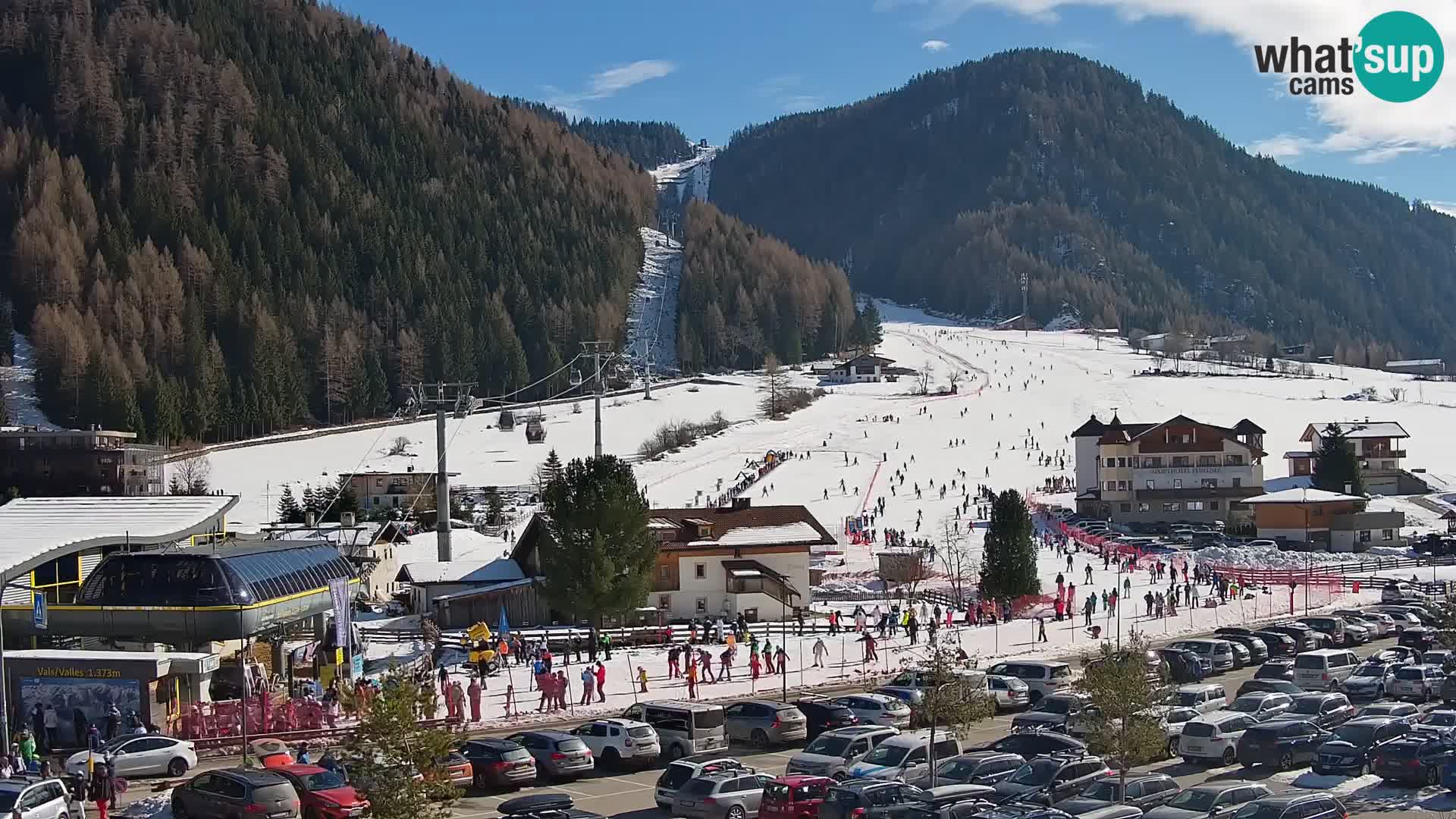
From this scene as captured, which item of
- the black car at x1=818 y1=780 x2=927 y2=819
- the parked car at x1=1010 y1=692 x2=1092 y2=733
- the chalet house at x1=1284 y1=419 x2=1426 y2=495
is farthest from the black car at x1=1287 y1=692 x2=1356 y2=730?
the chalet house at x1=1284 y1=419 x2=1426 y2=495

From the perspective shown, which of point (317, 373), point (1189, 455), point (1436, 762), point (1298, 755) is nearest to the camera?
point (1436, 762)

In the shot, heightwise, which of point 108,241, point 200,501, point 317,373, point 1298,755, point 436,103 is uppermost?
point 436,103

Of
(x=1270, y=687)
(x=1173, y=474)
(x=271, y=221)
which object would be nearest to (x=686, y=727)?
(x=1270, y=687)

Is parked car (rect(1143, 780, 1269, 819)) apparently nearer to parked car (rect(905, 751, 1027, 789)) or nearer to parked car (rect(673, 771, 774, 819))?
parked car (rect(905, 751, 1027, 789))

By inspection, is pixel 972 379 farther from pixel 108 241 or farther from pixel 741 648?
pixel 741 648

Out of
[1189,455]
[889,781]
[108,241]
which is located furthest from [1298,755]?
[108,241]

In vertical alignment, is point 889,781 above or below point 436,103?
below
